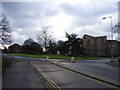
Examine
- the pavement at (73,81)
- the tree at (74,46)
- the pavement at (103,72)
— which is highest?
the tree at (74,46)

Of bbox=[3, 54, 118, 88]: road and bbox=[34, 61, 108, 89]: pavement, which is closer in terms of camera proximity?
bbox=[34, 61, 108, 89]: pavement

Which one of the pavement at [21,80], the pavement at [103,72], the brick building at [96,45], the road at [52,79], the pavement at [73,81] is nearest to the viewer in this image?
the pavement at [73,81]

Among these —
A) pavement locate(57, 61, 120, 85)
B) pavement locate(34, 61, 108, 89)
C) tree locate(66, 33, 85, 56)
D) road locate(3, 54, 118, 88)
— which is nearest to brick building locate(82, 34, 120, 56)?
tree locate(66, 33, 85, 56)

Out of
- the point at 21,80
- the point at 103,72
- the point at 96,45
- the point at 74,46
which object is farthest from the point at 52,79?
the point at 96,45

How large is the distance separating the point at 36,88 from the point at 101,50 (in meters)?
87.7

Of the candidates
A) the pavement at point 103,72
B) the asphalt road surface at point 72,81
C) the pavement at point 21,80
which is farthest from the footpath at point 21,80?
the pavement at point 103,72

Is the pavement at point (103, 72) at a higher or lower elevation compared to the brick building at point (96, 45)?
lower

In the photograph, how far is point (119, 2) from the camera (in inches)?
712

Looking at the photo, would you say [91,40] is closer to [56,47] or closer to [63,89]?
[56,47]

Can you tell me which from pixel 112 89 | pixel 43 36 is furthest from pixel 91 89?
pixel 43 36

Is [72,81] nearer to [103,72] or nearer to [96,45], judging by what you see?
[103,72]

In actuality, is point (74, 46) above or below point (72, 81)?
above

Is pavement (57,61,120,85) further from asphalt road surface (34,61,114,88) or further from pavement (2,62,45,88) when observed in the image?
pavement (2,62,45,88)

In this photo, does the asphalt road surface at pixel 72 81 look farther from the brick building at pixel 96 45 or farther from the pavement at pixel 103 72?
the brick building at pixel 96 45
